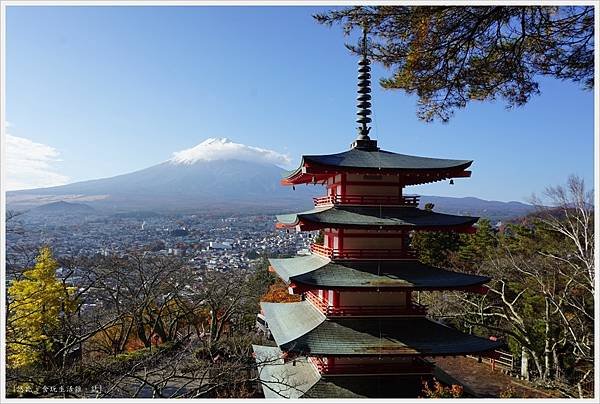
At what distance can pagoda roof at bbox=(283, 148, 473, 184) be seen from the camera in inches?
326

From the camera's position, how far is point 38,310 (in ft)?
44.4

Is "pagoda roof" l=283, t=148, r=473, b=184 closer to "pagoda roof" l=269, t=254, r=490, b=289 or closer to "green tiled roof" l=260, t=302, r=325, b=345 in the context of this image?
"pagoda roof" l=269, t=254, r=490, b=289

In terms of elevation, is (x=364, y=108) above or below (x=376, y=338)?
above

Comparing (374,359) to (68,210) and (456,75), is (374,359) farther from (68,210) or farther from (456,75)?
(68,210)

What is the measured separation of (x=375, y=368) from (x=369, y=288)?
1497mm

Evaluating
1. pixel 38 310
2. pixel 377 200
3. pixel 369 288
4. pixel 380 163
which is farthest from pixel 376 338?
pixel 38 310

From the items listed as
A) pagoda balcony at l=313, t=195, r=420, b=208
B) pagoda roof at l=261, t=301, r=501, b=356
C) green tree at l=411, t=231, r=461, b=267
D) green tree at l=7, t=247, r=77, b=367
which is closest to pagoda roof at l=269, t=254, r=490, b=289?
pagoda roof at l=261, t=301, r=501, b=356

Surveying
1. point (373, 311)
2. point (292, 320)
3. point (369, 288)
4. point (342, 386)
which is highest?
point (369, 288)

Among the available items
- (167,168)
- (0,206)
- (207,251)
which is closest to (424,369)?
(0,206)

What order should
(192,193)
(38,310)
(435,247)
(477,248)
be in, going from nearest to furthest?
(38,310) → (477,248) → (435,247) → (192,193)

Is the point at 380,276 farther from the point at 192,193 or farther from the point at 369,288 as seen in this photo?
the point at 192,193

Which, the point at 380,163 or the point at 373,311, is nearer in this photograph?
the point at 373,311

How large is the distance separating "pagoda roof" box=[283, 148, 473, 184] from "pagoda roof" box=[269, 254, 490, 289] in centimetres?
176

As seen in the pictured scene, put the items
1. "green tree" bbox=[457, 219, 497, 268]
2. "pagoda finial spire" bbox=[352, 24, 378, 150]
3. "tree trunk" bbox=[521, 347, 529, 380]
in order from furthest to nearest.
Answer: "green tree" bbox=[457, 219, 497, 268]
"tree trunk" bbox=[521, 347, 529, 380]
"pagoda finial spire" bbox=[352, 24, 378, 150]
